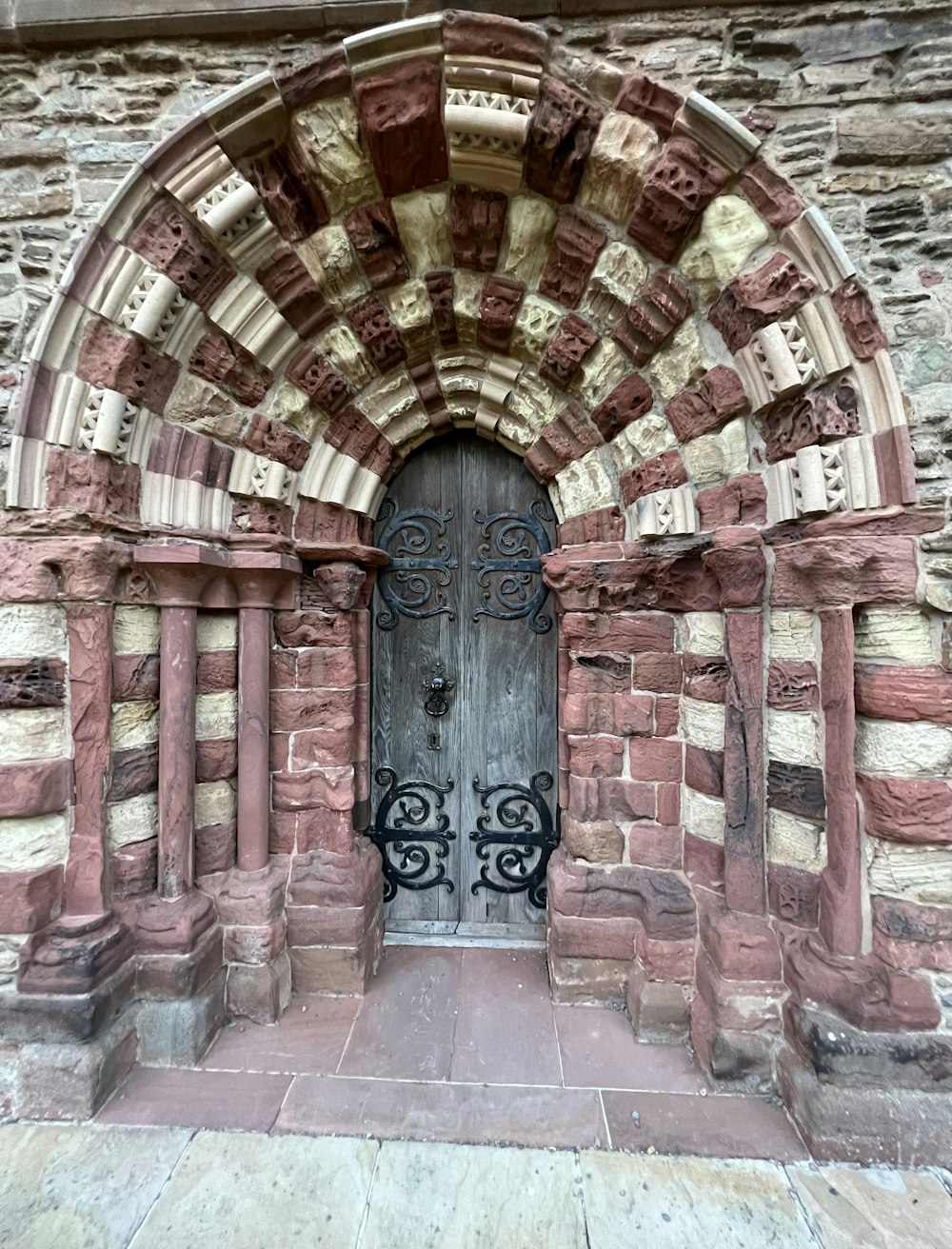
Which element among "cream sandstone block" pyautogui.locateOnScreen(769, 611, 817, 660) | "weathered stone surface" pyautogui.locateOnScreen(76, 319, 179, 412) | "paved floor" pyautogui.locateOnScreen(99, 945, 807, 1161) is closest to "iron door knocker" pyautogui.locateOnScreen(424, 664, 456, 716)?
"paved floor" pyautogui.locateOnScreen(99, 945, 807, 1161)

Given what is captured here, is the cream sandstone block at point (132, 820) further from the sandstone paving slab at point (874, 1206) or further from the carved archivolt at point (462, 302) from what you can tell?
the sandstone paving slab at point (874, 1206)

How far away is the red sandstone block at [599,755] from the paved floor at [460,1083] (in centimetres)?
111

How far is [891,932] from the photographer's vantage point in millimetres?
2088

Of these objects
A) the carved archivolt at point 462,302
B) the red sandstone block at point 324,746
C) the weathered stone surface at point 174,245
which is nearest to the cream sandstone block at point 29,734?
the carved archivolt at point 462,302

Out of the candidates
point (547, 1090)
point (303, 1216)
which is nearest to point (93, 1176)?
point (303, 1216)

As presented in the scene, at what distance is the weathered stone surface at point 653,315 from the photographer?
2459mm

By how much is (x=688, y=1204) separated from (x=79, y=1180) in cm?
202

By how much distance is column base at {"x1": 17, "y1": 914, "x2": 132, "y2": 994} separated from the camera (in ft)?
7.43

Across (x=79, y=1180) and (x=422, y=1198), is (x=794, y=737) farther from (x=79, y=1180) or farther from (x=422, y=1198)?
(x=79, y=1180)

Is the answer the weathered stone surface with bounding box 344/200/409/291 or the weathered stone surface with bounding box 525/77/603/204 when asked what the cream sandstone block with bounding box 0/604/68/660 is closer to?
the weathered stone surface with bounding box 344/200/409/291

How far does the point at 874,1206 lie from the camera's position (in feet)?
6.00

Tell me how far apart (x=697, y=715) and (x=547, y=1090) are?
64.4 inches

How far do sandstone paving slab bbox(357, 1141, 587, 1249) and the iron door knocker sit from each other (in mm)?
1804

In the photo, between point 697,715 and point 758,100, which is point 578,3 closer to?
point 758,100
